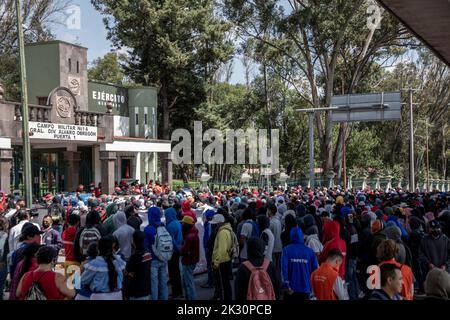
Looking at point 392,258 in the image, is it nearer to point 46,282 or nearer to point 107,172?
point 46,282

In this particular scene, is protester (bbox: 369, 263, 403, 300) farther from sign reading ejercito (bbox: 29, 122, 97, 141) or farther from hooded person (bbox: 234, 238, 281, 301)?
sign reading ejercito (bbox: 29, 122, 97, 141)

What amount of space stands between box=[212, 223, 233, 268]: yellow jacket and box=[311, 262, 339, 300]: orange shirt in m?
2.77

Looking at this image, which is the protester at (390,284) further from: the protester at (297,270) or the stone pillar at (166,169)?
the stone pillar at (166,169)

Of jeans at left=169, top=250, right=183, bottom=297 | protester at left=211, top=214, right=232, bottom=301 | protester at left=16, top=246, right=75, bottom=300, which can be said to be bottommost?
jeans at left=169, top=250, right=183, bottom=297

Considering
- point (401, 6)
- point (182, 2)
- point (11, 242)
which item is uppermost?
point (182, 2)

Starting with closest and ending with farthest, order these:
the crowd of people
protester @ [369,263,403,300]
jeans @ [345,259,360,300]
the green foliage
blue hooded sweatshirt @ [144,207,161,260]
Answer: protester @ [369,263,403,300] → the crowd of people → blue hooded sweatshirt @ [144,207,161,260] → jeans @ [345,259,360,300] → the green foliage

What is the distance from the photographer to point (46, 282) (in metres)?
5.65

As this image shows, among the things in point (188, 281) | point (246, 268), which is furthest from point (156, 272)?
point (246, 268)

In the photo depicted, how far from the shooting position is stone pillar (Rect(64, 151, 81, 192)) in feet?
95.1

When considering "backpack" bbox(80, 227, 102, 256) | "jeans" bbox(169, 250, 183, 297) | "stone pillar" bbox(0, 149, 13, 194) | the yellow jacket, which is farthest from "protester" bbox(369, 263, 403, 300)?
"stone pillar" bbox(0, 149, 13, 194)
